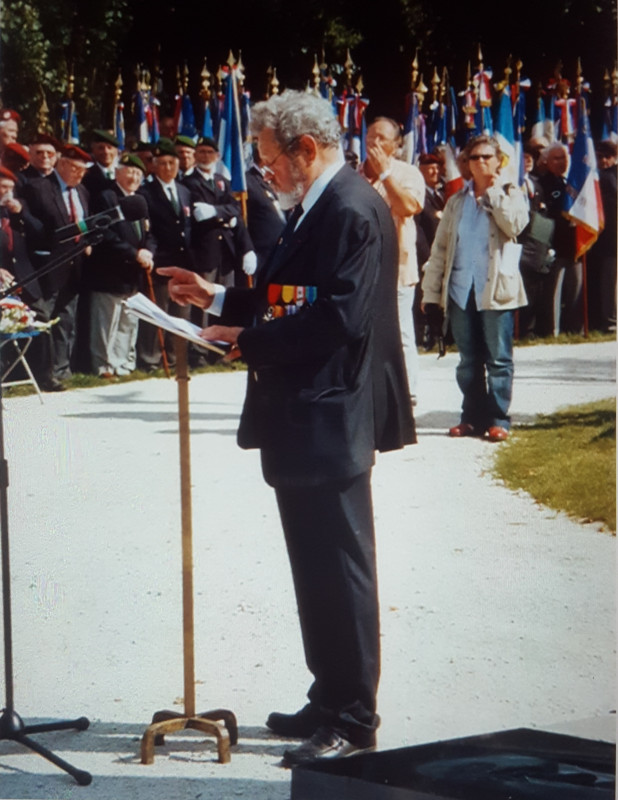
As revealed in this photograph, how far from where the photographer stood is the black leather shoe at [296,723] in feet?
13.0

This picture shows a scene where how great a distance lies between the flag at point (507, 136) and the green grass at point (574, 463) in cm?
91

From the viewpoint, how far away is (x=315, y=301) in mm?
3668

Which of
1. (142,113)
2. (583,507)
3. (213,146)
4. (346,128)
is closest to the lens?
(583,507)

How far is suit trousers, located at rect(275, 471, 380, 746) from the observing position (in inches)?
150


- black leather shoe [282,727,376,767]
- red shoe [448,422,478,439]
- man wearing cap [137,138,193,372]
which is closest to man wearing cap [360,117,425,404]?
red shoe [448,422,478,439]

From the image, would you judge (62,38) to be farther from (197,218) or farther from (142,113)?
(197,218)

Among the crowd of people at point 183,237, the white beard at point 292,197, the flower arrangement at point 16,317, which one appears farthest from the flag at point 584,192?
the flower arrangement at point 16,317

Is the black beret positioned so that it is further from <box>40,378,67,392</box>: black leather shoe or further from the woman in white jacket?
<box>40,378,67,392</box>: black leather shoe

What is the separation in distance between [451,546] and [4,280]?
1.48 meters

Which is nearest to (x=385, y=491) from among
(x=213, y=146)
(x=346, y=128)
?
(x=346, y=128)

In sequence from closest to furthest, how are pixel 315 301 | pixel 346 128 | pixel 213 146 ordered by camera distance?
1. pixel 315 301
2. pixel 346 128
3. pixel 213 146

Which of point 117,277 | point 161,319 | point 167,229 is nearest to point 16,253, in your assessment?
point 117,277

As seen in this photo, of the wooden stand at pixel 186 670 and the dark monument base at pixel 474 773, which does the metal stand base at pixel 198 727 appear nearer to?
the wooden stand at pixel 186 670

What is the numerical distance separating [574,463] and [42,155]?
2072 mm
